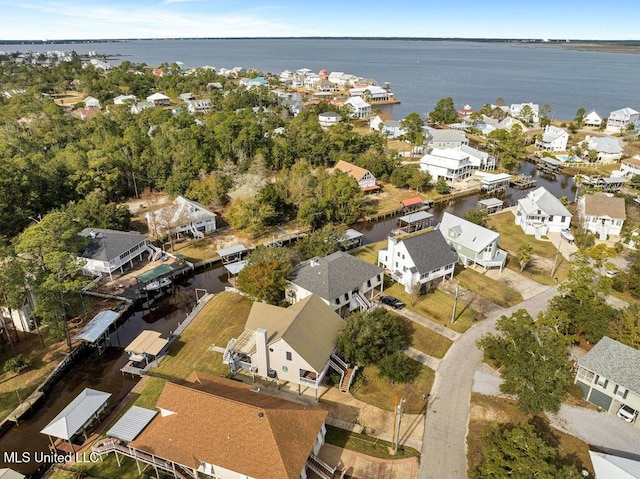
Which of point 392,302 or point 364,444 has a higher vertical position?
point 392,302

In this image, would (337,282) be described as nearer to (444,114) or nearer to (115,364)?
(115,364)

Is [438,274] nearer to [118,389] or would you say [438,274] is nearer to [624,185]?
[118,389]

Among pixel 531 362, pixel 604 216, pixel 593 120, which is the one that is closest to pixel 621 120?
pixel 593 120

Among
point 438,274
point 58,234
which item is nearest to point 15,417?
point 58,234

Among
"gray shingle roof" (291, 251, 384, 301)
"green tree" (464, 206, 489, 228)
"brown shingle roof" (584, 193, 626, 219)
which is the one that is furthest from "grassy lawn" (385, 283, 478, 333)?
"brown shingle roof" (584, 193, 626, 219)

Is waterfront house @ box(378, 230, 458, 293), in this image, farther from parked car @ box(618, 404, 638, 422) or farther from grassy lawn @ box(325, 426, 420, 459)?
parked car @ box(618, 404, 638, 422)
